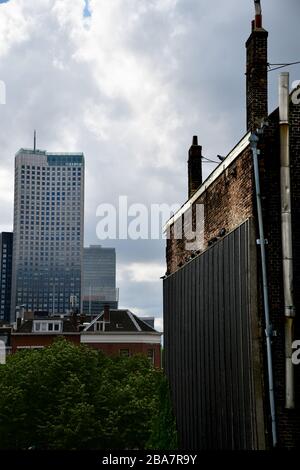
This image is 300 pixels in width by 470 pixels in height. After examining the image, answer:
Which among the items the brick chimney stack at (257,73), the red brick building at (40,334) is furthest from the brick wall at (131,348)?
the brick chimney stack at (257,73)

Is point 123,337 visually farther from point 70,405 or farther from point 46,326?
point 70,405

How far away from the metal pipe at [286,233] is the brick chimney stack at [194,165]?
524 inches

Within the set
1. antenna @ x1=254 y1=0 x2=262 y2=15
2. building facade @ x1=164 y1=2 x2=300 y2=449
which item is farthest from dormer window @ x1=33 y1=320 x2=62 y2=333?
antenna @ x1=254 y1=0 x2=262 y2=15

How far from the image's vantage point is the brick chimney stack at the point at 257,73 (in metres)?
17.0

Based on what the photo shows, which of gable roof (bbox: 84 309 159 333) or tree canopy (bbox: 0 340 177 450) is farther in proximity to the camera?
gable roof (bbox: 84 309 159 333)

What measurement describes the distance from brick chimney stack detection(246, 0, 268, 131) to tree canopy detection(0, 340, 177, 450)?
25.1 metres

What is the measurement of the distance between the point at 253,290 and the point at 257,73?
550cm

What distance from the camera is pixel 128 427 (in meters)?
43.4

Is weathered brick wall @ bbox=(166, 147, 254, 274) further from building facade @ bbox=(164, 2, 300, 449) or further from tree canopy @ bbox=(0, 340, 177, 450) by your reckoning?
tree canopy @ bbox=(0, 340, 177, 450)

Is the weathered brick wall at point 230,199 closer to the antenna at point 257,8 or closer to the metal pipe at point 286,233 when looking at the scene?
the metal pipe at point 286,233

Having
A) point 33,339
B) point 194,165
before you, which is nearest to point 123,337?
point 33,339

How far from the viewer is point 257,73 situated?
17.6 meters

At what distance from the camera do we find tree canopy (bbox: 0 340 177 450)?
41531 millimetres
